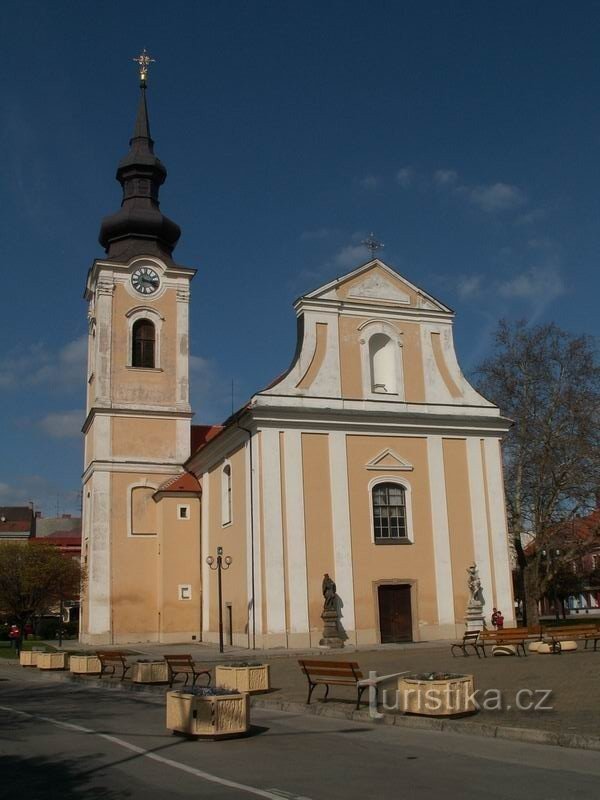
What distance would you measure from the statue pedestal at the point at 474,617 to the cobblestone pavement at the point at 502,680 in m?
3.76

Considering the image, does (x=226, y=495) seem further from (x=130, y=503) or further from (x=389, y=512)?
(x=389, y=512)

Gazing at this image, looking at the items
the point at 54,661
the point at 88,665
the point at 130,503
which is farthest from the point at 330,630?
the point at 130,503

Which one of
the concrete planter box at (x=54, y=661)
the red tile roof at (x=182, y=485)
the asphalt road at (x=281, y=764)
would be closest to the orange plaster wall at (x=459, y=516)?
the red tile roof at (x=182, y=485)

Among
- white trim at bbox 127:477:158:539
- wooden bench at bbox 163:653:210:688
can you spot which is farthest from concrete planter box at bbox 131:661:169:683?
white trim at bbox 127:477:158:539

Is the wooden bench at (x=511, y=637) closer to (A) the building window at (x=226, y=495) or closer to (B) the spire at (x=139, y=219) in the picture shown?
(A) the building window at (x=226, y=495)

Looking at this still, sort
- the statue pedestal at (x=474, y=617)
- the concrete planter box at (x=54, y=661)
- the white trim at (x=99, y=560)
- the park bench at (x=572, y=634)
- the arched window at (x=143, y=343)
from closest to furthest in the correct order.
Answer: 1. the park bench at (x=572, y=634)
2. the concrete planter box at (x=54, y=661)
3. the statue pedestal at (x=474, y=617)
4. the white trim at (x=99, y=560)
5. the arched window at (x=143, y=343)

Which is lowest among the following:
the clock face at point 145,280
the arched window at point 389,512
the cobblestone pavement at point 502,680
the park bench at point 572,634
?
the cobblestone pavement at point 502,680

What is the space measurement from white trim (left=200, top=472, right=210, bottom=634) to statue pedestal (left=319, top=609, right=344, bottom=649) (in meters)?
7.81

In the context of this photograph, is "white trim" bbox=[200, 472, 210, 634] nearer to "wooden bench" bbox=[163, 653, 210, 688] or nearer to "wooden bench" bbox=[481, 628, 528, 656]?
"wooden bench" bbox=[481, 628, 528, 656]

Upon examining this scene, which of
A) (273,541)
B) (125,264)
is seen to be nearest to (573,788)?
(273,541)

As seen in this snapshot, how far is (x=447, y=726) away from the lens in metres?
11.3

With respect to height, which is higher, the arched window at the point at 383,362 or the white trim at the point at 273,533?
the arched window at the point at 383,362

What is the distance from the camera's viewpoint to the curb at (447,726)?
977cm

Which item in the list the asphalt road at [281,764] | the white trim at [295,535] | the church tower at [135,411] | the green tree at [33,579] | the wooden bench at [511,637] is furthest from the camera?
the church tower at [135,411]
